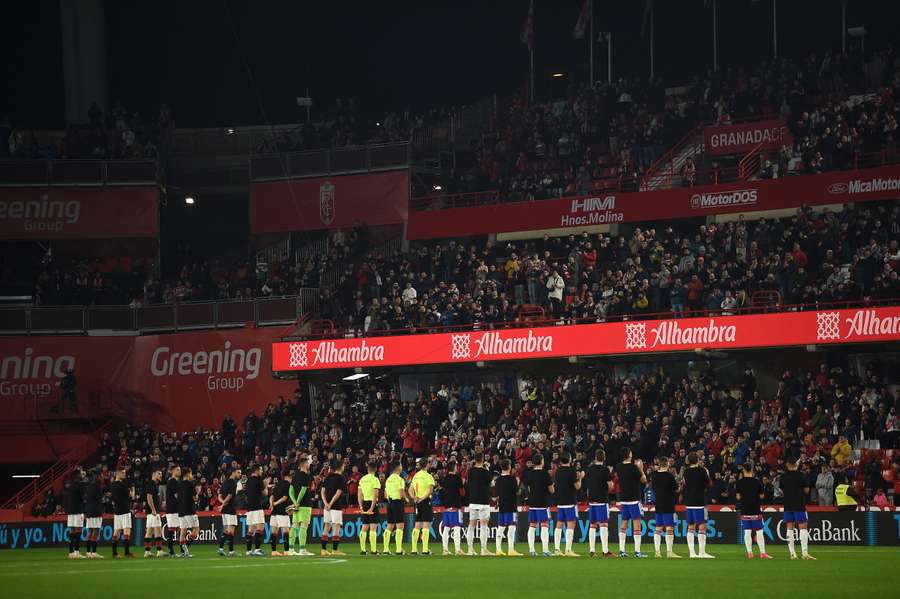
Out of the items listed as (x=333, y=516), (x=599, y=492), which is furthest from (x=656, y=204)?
(x=599, y=492)

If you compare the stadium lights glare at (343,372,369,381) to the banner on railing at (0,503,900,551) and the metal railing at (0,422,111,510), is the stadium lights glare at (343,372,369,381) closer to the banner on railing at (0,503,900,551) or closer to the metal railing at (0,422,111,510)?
the banner on railing at (0,503,900,551)

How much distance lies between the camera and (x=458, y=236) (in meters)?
50.8

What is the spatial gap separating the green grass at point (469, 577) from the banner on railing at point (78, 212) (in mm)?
Result: 28508

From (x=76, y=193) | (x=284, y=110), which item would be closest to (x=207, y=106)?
(x=284, y=110)

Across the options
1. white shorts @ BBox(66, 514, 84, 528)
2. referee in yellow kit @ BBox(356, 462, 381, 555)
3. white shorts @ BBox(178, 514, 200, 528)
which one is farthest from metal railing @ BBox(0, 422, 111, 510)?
referee in yellow kit @ BBox(356, 462, 381, 555)

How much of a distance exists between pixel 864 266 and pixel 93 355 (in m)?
28.7

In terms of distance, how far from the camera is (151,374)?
50562mm

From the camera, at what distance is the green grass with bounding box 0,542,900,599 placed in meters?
17.7

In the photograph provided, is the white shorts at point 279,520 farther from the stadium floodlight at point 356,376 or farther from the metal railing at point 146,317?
the metal railing at point 146,317

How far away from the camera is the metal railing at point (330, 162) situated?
52.7 m

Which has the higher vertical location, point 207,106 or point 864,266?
point 207,106

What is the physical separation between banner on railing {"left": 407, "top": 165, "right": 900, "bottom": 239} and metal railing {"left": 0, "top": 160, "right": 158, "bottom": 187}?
11.3 metres

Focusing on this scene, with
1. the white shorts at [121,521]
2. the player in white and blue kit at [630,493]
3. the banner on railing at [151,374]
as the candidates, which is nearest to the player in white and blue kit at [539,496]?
the player in white and blue kit at [630,493]

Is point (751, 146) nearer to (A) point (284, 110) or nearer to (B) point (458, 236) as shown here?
(B) point (458, 236)
